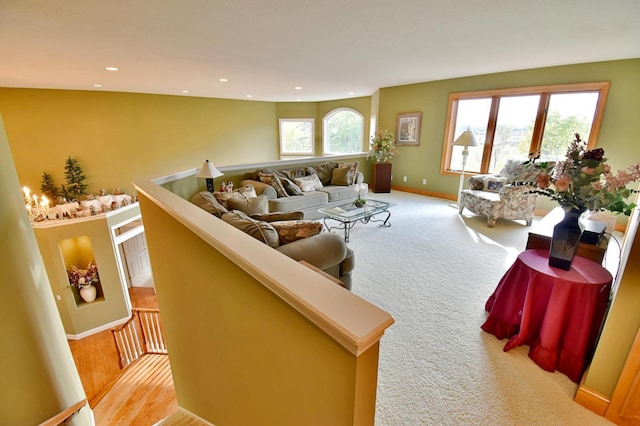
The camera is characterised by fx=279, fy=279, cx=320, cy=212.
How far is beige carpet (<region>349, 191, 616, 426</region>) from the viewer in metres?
1.48

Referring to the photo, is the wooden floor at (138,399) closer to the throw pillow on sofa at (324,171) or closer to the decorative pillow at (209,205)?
the decorative pillow at (209,205)

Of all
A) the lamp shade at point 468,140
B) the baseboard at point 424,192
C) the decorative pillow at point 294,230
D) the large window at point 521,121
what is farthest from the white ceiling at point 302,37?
the baseboard at point 424,192

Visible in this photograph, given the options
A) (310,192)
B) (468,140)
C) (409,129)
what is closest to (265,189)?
(310,192)

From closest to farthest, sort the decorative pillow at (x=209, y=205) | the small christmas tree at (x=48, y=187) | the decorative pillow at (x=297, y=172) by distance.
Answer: the decorative pillow at (x=209, y=205) → the decorative pillow at (x=297, y=172) → the small christmas tree at (x=48, y=187)

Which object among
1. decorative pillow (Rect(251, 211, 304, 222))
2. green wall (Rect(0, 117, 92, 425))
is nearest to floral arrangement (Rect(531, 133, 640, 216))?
decorative pillow (Rect(251, 211, 304, 222))

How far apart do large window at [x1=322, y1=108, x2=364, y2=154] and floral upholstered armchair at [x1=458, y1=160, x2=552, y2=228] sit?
4.44m

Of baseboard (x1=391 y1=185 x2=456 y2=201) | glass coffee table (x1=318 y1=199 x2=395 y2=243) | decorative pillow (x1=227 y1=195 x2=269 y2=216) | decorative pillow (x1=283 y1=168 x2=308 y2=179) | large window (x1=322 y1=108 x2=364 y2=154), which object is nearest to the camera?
decorative pillow (x1=227 y1=195 x2=269 y2=216)

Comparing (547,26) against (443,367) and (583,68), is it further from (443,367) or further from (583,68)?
(443,367)

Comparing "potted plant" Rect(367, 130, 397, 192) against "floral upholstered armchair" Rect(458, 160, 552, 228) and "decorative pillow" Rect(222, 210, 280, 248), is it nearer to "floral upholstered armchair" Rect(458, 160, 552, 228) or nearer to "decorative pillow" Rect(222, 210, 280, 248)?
"floral upholstered armchair" Rect(458, 160, 552, 228)

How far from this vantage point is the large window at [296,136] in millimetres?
9234

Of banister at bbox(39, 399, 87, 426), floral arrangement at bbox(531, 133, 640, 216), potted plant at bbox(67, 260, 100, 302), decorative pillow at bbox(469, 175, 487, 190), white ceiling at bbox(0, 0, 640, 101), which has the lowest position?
potted plant at bbox(67, 260, 100, 302)

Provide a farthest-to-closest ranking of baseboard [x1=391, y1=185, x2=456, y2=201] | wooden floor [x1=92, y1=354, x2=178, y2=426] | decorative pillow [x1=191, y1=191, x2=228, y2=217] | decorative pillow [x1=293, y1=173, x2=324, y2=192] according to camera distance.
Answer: baseboard [x1=391, y1=185, x2=456, y2=201]
decorative pillow [x1=293, y1=173, x2=324, y2=192]
wooden floor [x1=92, y1=354, x2=178, y2=426]
decorative pillow [x1=191, y1=191, x2=228, y2=217]

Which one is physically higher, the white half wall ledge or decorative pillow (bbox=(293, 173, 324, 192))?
the white half wall ledge

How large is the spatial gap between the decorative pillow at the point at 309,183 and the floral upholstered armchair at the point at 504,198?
247cm
